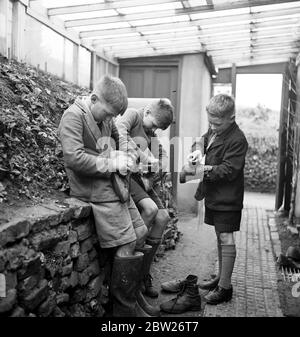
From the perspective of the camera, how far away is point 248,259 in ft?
18.9

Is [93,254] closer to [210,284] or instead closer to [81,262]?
[81,262]

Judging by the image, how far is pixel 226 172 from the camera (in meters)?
3.86

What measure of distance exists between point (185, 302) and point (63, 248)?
1511mm

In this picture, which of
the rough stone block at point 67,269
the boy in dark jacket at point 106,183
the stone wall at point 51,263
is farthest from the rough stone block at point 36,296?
the boy in dark jacket at point 106,183

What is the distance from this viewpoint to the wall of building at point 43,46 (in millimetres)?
5015

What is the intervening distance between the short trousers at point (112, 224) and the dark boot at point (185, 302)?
1.00m

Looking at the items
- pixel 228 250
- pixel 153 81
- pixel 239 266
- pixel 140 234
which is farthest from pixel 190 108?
pixel 140 234

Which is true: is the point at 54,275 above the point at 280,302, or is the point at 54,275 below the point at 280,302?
above

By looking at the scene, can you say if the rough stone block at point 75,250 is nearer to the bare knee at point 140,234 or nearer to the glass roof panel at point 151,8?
the bare knee at point 140,234

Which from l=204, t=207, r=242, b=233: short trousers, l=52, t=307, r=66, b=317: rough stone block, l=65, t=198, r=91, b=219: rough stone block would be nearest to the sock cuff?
l=204, t=207, r=242, b=233: short trousers

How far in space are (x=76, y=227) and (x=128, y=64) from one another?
627cm

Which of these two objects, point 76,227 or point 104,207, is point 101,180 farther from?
point 76,227

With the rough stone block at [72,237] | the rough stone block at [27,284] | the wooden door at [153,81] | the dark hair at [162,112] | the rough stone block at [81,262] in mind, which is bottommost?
the rough stone block at [81,262]

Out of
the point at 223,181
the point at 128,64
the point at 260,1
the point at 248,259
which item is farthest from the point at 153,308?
the point at 128,64
